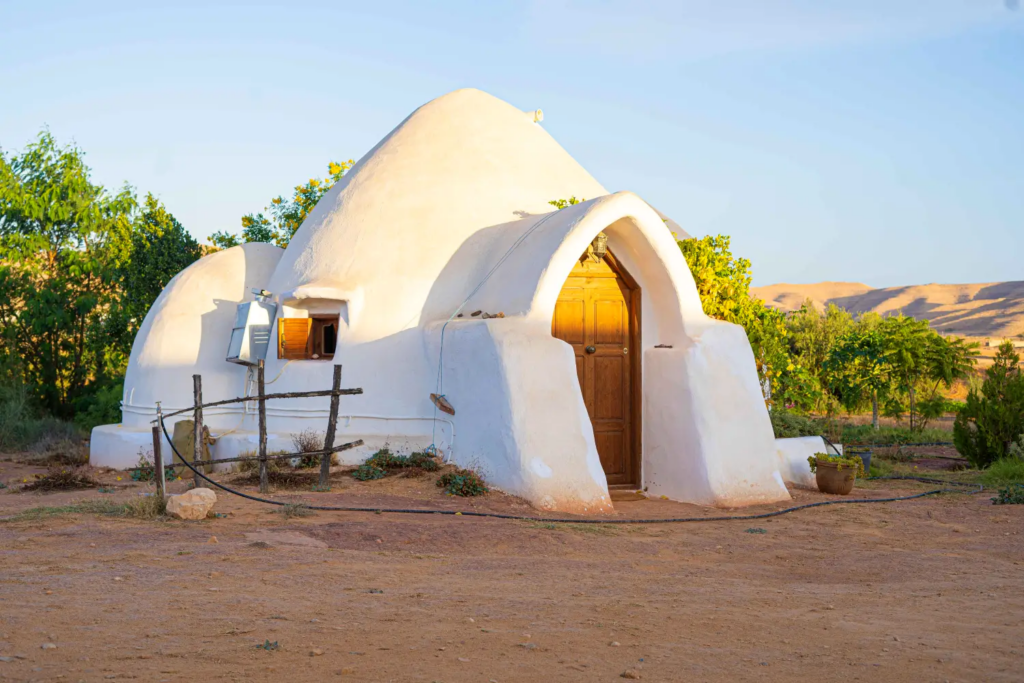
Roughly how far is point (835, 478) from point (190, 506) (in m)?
7.00

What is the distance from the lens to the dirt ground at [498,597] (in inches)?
165

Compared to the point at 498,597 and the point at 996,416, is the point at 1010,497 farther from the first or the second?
the point at 498,597

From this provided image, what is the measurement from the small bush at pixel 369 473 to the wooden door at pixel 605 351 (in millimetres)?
2446

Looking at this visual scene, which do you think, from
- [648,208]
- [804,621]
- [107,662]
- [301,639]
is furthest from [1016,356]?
[107,662]

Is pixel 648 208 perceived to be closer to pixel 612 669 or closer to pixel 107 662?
pixel 612 669

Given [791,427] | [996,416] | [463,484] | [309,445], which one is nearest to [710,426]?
[463,484]

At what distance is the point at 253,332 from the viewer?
11.9 m

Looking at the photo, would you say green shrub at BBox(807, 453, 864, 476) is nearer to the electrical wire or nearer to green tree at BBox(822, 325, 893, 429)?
the electrical wire

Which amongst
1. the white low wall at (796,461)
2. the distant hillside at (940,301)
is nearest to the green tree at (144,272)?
the white low wall at (796,461)

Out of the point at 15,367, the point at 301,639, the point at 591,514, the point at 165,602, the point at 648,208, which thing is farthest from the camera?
the point at 15,367

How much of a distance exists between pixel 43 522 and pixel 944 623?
6759 millimetres

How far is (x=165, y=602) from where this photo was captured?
5125 millimetres

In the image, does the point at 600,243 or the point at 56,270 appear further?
the point at 56,270

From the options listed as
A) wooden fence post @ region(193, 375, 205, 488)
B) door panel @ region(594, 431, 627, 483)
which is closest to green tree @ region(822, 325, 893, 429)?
door panel @ region(594, 431, 627, 483)
